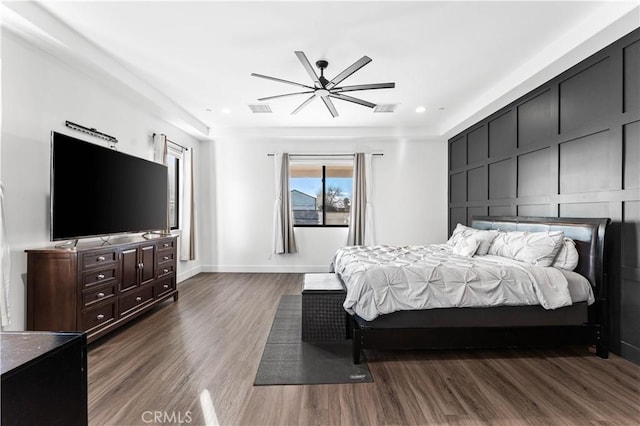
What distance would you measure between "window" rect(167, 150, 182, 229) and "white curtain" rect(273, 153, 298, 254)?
5.72ft

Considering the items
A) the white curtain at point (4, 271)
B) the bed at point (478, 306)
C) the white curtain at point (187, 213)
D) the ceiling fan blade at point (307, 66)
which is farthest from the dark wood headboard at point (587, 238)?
the white curtain at point (187, 213)

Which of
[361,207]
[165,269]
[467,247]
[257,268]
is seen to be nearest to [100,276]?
[165,269]

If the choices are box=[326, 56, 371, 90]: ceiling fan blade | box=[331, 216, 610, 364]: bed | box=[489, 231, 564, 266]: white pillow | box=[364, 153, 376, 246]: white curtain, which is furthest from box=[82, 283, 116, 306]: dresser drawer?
box=[364, 153, 376, 246]: white curtain

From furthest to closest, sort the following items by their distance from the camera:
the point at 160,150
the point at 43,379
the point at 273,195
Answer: the point at 273,195 < the point at 160,150 < the point at 43,379

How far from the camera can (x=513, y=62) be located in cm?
323

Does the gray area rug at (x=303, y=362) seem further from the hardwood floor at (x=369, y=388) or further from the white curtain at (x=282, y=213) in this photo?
the white curtain at (x=282, y=213)

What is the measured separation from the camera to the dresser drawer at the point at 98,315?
102 inches

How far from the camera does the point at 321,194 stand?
6.24 meters

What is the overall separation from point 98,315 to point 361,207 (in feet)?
14.4

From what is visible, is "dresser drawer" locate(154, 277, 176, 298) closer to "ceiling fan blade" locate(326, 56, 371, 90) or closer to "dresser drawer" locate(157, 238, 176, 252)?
"dresser drawer" locate(157, 238, 176, 252)

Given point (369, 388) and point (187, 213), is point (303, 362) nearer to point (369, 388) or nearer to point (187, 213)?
point (369, 388)

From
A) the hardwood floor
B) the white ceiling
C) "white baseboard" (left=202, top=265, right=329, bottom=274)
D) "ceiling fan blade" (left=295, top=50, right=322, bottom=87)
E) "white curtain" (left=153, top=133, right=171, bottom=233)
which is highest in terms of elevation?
the white ceiling

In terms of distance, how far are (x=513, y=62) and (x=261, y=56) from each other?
2.66 meters

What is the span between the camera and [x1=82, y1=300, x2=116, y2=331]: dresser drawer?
8.50 feet
